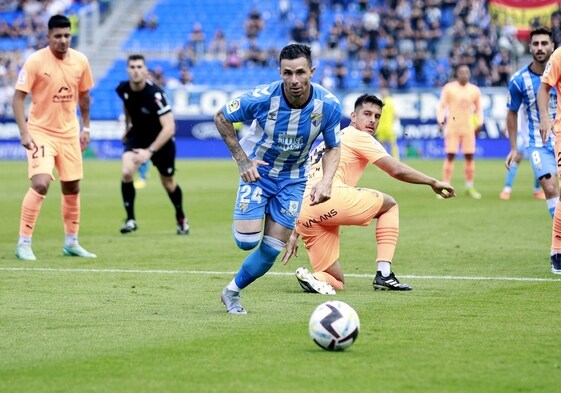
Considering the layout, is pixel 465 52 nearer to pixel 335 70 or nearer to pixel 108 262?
pixel 335 70

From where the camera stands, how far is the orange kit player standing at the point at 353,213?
33.0ft

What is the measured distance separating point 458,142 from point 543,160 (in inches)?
469

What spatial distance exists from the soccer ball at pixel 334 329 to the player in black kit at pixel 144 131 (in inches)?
360

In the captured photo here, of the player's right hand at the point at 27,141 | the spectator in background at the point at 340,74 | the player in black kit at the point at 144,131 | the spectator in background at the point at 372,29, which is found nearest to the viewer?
the player's right hand at the point at 27,141

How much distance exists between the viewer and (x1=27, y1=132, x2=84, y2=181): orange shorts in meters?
12.6

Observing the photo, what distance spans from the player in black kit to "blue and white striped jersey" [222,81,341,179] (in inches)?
292

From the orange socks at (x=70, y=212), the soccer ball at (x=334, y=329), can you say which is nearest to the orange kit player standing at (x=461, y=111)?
the orange socks at (x=70, y=212)

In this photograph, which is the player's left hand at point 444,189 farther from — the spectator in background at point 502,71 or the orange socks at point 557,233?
the spectator in background at point 502,71

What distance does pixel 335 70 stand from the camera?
43.3m

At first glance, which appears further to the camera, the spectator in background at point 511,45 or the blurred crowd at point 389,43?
the blurred crowd at point 389,43

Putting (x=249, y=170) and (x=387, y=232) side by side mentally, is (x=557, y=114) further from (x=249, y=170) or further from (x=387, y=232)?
(x=249, y=170)

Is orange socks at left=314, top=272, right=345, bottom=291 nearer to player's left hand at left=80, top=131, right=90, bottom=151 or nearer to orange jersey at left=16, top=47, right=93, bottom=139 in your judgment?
orange jersey at left=16, top=47, right=93, bottom=139

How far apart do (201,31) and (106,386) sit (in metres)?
44.2

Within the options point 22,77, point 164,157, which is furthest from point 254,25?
point 22,77
